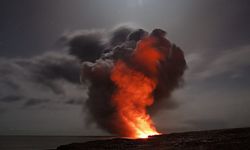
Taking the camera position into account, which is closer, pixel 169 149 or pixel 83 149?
pixel 169 149

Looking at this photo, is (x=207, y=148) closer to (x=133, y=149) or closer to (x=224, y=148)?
(x=224, y=148)

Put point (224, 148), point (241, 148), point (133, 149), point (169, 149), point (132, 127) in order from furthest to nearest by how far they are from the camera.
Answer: point (132, 127) → point (133, 149) → point (169, 149) → point (224, 148) → point (241, 148)

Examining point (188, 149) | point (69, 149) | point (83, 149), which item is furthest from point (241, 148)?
point (69, 149)

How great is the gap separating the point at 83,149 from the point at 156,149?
21088 mm

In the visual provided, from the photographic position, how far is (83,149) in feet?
248

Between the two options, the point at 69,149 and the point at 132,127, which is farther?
the point at 132,127

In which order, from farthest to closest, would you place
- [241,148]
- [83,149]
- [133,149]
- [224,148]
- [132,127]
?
[132,127] < [83,149] < [133,149] < [224,148] < [241,148]

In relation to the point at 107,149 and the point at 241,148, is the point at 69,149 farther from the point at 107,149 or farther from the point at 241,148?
the point at 241,148

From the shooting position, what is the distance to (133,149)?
220 ft

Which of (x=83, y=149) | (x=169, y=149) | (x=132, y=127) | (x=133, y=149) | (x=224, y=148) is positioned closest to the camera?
(x=224, y=148)

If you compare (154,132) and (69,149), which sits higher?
(154,132)

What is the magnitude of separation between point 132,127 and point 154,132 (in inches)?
336

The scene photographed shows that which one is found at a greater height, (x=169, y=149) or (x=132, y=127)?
(x=132, y=127)

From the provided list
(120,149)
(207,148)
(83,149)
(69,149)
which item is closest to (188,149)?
(207,148)
